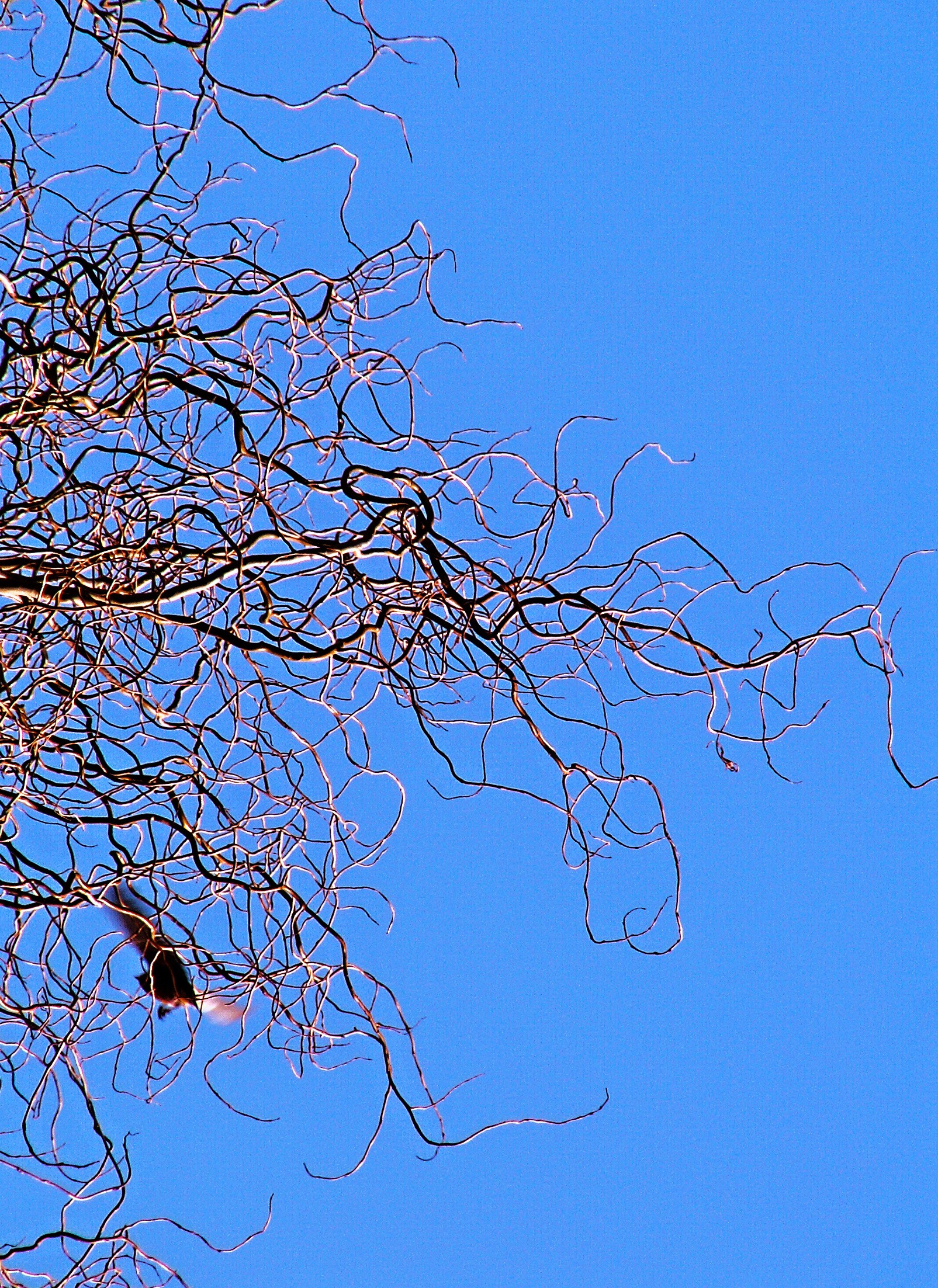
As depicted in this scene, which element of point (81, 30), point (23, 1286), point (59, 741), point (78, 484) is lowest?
point (23, 1286)

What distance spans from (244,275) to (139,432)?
16 cm

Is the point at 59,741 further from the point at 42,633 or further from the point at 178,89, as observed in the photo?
the point at 178,89

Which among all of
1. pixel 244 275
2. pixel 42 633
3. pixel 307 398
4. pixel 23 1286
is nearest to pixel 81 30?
pixel 244 275

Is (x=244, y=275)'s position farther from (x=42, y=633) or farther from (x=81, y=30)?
(x=42, y=633)

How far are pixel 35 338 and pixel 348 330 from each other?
9.4 inches

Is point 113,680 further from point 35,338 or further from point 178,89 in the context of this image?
point 178,89

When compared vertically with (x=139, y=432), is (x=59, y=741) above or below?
below

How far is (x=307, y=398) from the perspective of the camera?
81 centimetres

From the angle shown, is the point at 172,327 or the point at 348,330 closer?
the point at 172,327

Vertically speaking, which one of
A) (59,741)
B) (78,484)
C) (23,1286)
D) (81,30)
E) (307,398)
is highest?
(81,30)

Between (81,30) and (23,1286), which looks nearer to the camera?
(81,30)

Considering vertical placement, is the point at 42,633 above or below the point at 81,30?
below

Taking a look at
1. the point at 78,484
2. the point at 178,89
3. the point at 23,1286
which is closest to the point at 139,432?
the point at 78,484

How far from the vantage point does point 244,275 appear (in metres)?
0.78
